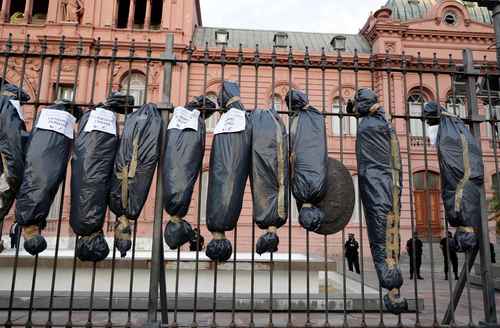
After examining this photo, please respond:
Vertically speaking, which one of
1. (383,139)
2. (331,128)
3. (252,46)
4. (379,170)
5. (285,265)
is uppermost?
(252,46)

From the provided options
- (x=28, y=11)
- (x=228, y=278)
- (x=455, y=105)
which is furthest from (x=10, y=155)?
(x=28, y=11)

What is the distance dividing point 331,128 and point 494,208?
30.9ft

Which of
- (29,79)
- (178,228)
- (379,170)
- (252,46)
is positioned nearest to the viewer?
(178,228)

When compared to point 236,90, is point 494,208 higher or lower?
lower

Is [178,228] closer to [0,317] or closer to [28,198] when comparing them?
[28,198]

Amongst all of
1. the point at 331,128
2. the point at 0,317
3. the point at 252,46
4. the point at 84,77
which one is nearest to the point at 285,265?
the point at 0,317

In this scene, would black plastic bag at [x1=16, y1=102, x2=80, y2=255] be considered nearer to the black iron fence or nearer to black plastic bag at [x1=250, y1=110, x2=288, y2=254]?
the black iron fence

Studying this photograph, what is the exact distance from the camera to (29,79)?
18156mm

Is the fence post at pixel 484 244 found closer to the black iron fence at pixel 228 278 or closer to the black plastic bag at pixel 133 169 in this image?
the black iron fence at pixel 228 278

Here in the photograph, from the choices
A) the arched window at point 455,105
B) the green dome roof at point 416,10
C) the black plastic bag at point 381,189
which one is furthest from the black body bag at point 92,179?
the green dome roof at point 416,10

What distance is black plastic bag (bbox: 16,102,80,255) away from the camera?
11.9ft

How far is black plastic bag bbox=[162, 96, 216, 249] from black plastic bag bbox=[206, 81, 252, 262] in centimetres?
18

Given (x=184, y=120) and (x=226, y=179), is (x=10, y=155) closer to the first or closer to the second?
(x=184, y=120)

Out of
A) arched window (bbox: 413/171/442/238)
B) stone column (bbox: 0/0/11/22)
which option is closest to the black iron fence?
arched window (bbox: 413/171/442/238)
